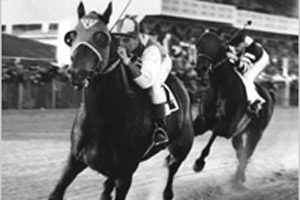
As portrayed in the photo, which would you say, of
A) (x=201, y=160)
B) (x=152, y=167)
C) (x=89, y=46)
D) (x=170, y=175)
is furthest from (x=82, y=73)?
(x=201, y=160)

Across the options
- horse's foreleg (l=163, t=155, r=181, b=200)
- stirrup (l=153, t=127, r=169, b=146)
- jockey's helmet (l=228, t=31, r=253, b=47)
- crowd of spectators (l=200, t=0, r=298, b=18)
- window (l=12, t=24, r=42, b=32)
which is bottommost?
horse's foreleg (l=163, t=155, r=181, b=200)

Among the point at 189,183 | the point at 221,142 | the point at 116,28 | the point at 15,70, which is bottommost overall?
the point at 189,183

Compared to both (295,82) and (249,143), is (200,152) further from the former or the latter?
(295,82)

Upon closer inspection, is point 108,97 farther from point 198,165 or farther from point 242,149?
point 242,149

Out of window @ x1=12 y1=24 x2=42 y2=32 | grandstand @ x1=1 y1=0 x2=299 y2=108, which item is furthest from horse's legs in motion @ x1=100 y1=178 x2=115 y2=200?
window @ x1=12 y1=24 x2=42 y2=32

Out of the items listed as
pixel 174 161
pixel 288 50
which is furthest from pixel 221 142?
pixel 288 50

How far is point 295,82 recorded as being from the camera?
97.1 inches

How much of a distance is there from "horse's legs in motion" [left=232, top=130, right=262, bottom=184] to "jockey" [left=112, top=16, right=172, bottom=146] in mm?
557

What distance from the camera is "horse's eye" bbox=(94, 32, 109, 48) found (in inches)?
63.7

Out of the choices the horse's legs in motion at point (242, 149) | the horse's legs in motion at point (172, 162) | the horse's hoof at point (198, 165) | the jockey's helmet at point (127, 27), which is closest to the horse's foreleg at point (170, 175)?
the horse's legs in motion at point (172, 162)

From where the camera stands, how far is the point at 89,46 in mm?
1590

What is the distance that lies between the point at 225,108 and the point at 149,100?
2.10ft

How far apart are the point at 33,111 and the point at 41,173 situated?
0.22 metres

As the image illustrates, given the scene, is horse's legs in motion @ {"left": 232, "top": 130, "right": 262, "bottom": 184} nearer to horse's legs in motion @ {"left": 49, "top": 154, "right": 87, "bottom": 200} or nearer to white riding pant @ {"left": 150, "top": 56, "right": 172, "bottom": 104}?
white riding pant @ {"left": 150, "top": 56, "right": 172, "bottom": 104}
